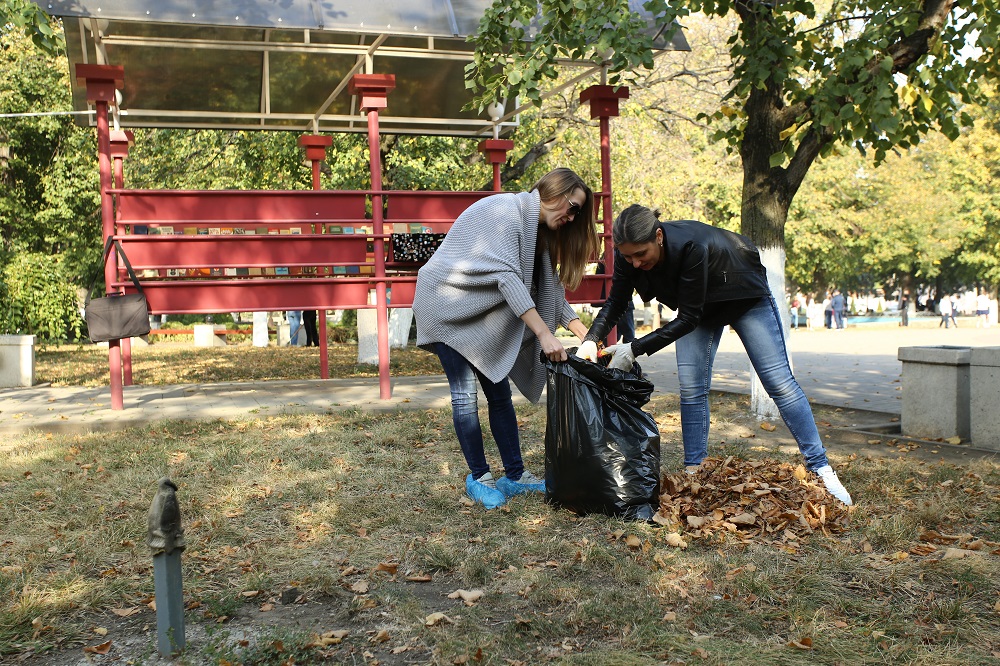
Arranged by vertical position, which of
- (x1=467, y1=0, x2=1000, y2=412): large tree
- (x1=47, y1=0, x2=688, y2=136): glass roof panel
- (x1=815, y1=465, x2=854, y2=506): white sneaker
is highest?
(x1=47, y1=0, x2=688, y2=136): glass roof panel

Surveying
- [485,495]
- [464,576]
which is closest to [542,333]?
[485,495]

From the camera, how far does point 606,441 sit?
445cm

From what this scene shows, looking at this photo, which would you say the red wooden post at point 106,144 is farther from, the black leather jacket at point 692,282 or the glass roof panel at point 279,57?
the black leather jacket at point 692,282

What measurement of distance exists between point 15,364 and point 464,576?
980 centimetres

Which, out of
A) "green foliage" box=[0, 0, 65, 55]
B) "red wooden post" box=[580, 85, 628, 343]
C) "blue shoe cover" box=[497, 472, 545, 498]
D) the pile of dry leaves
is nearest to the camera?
the pile of dry leaves

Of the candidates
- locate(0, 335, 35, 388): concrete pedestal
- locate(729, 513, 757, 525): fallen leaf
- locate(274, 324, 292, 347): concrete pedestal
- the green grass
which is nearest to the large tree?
locate(729, 513, 757, 525): fallen leaf

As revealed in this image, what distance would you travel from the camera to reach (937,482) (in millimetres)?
5223

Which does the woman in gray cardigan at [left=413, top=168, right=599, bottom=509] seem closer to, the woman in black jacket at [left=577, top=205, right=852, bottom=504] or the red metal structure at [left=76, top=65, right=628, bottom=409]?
the woman in black jacket at [left=577, top=205, right=852, bottom=504]

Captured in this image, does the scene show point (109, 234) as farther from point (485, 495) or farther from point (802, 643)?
point (802, 643)

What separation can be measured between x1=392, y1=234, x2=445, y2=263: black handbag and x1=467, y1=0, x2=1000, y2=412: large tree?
6.62ft

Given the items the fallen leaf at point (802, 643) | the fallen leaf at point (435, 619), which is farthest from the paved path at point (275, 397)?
the fallen leaf at point (802, 643)

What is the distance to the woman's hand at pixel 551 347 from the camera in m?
4.46

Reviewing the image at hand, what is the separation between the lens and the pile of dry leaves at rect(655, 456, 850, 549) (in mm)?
4234

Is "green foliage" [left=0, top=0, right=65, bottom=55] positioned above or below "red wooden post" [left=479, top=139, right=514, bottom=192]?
above
